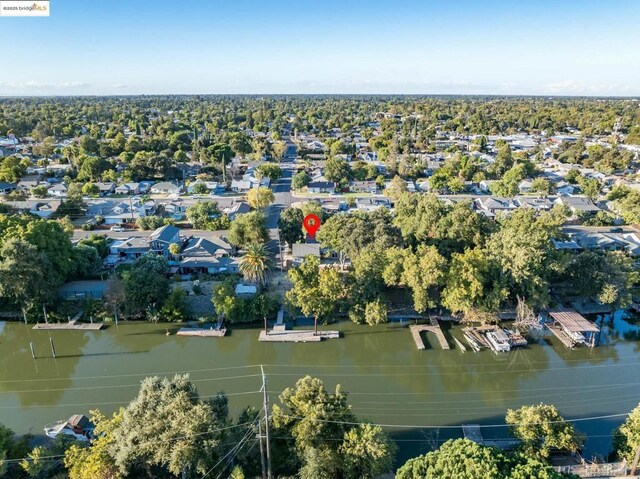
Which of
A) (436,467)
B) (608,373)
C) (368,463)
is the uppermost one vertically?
→ (436,467)

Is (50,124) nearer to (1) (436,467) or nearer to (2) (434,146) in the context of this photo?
(2) (434,146)

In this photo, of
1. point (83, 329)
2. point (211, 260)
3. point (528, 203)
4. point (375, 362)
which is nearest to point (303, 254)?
point (211, 260)

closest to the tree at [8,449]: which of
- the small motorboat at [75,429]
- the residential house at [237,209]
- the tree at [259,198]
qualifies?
the small motorboat at [75,429]

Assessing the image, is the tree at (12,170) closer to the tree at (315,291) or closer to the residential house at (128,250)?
the residential house at (128,250)

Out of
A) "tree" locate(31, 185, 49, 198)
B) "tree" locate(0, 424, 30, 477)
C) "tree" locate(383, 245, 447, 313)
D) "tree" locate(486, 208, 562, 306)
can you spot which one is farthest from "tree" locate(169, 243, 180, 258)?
"tree" locate(31, 185, 49, 198)

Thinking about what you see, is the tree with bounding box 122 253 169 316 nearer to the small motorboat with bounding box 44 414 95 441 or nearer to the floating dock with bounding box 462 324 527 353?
the small motorboat with bounding box 44 414 95 441
